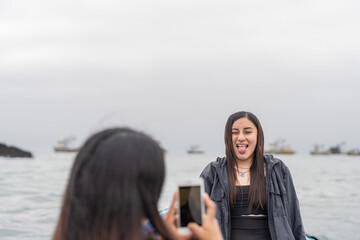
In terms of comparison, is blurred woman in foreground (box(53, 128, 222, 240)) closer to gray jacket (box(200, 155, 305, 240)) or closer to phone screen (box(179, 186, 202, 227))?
phone screen (box(179, 186, 202, 227))

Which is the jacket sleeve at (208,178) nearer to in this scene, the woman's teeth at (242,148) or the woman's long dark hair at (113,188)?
the woman's teeth at (242,148)

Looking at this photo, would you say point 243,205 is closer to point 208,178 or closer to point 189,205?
point 208,178

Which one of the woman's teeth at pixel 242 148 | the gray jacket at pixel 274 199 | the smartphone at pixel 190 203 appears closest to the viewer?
the smartphone at pixel 190 203

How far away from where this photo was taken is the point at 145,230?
1183mm

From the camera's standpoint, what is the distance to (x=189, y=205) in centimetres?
138

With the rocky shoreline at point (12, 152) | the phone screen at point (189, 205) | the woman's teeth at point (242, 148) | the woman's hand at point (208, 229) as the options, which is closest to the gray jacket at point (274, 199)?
the woman's teeth at point (242, 148)

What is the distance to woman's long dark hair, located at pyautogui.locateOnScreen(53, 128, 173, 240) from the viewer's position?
1048 mm

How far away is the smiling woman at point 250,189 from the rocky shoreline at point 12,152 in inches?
1638

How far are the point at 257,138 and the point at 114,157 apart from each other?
250 cm

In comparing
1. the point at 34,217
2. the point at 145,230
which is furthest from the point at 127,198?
the point at 34,217

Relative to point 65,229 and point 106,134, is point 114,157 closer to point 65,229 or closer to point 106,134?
point 106,134

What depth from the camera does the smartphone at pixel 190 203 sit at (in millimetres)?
1357

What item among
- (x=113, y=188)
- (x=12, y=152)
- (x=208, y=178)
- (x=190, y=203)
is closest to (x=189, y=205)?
(x=190, y=203)

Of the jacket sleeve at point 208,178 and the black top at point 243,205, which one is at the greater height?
the jacket sleeve at point 208,178
